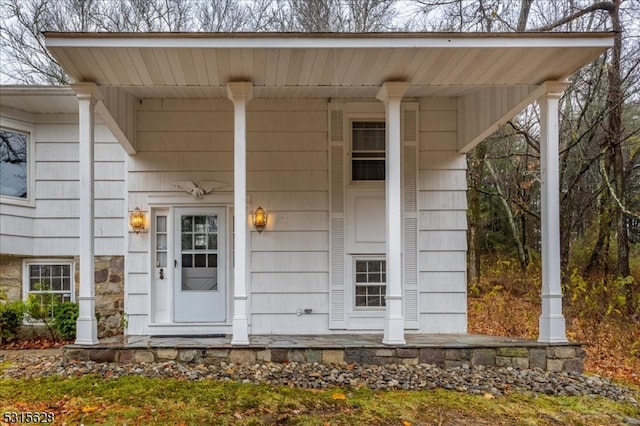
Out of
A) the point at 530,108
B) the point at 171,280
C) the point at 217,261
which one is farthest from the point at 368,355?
the point at 530,108

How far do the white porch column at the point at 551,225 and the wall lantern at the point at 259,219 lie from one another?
3.34 metres

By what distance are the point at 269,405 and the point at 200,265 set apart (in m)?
2.87

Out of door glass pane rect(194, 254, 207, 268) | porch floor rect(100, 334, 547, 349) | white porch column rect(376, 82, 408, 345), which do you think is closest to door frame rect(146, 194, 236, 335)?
door glass pane rect(194, 254, 207, 268)

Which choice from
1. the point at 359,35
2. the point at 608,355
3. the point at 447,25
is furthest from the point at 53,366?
the point at 447,25

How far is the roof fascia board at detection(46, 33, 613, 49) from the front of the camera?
4.16 meters

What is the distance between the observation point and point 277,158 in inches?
242

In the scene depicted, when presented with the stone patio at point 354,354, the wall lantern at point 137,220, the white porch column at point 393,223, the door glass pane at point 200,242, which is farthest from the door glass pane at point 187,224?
the white porch column at point 393,223

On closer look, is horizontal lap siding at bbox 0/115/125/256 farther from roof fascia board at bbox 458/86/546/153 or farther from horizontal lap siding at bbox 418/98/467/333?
roof fascia board at bbox 458/86/546/153

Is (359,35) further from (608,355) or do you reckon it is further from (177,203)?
(608,355)

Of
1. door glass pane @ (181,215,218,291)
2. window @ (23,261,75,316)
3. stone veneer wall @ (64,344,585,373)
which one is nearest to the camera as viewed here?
stone veneer wall @ (64,344,585,373)

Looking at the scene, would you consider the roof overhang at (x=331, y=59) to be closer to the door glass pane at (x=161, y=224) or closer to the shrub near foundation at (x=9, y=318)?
the door glass pane at (x=161, y=224)

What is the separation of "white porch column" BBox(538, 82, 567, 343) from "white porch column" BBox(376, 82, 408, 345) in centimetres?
150

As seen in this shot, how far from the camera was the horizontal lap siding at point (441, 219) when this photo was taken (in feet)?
20.0

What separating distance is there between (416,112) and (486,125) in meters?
1.05
